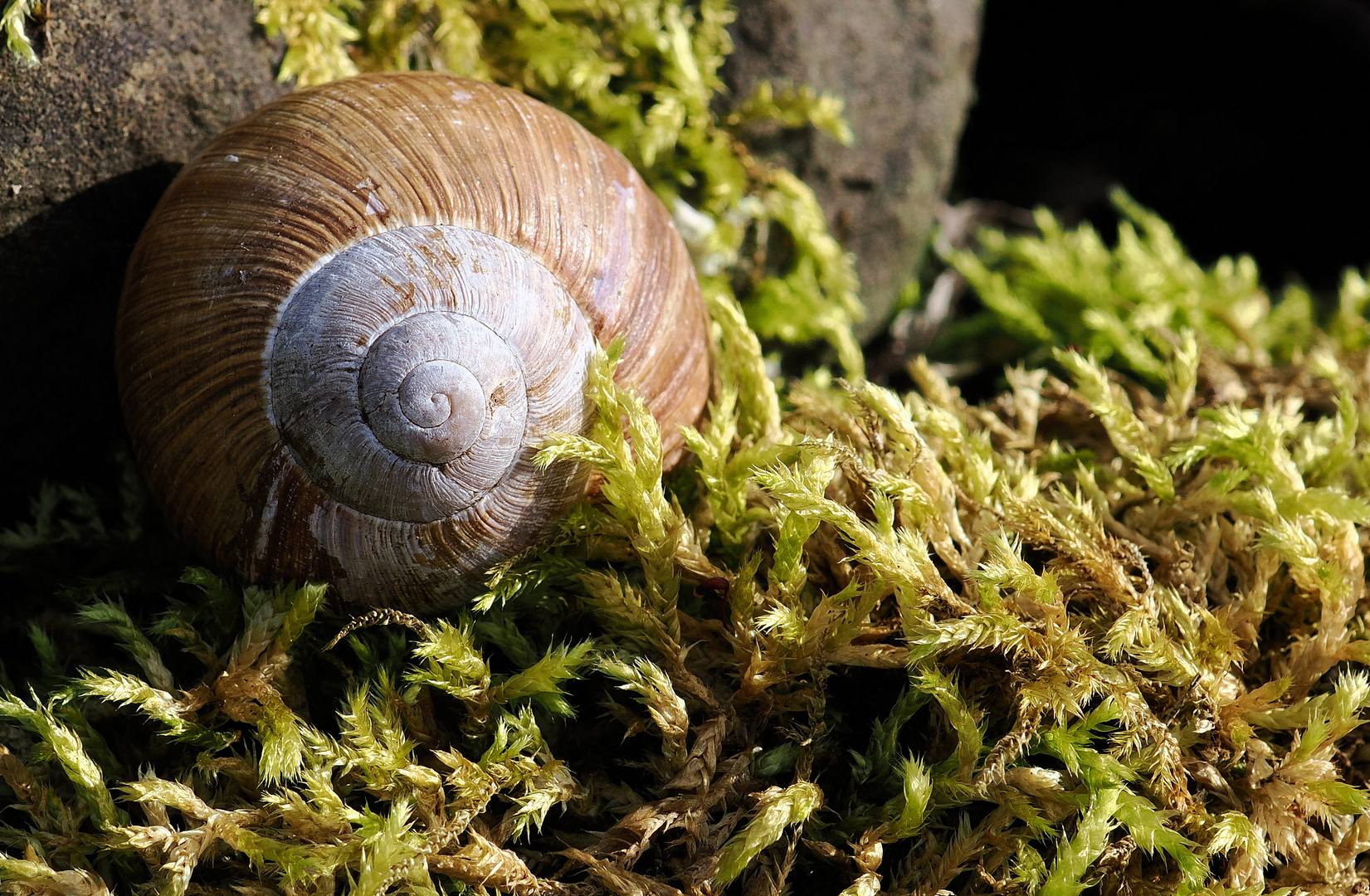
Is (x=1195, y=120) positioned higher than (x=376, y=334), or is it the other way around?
(x=1195, y=120)

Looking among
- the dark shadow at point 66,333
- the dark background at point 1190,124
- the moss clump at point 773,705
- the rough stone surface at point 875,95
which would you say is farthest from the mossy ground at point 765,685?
the dark background at point 1190,124

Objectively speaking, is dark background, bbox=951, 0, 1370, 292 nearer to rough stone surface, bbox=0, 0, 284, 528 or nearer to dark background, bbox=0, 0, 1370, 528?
dark background, bbox=0, 0, 1370, 528

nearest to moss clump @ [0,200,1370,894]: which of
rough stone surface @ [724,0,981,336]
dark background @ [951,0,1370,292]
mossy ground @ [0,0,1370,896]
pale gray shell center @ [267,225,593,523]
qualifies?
mossy ground @ [0,0,1370,896]

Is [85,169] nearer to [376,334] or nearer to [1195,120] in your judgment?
[376,334]

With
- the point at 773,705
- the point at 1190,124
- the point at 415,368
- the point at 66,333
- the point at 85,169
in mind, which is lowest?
the point at 773,705

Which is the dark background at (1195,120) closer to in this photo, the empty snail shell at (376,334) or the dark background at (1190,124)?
the dark background at (1190,124)

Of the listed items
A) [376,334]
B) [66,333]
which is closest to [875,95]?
[376,334]
